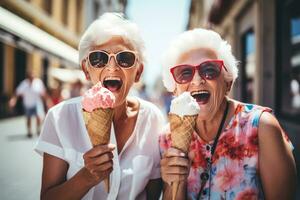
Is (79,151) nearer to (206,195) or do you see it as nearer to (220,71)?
(206,195)

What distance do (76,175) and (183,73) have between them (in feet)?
2.90

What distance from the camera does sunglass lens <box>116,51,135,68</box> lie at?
2191 mm

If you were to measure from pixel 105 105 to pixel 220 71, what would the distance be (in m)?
0.81

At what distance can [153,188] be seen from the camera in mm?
2391

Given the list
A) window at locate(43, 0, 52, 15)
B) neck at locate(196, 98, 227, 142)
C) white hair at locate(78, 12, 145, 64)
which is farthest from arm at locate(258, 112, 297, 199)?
window at locate(43, 0, 52, 15)

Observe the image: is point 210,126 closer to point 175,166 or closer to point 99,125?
point 175,166

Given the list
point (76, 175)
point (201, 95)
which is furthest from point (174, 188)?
point (201, 95)

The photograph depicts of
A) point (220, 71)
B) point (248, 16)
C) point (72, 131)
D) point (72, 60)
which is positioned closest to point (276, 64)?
point (248, 16)

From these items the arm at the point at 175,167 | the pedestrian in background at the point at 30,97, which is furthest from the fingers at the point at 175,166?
the pedestrian in background at the point at 30,97

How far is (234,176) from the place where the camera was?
206 cm

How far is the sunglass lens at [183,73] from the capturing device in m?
2.17

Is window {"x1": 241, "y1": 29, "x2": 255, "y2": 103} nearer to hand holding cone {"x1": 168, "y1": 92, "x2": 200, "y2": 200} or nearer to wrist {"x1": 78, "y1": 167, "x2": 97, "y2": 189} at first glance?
hand holding cone {"x1": 168, "y1": 92, "x2": 200, "y2": 200}

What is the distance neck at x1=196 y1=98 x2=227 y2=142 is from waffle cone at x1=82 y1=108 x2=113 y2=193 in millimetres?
709

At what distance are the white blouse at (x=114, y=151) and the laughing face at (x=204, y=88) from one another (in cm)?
43
